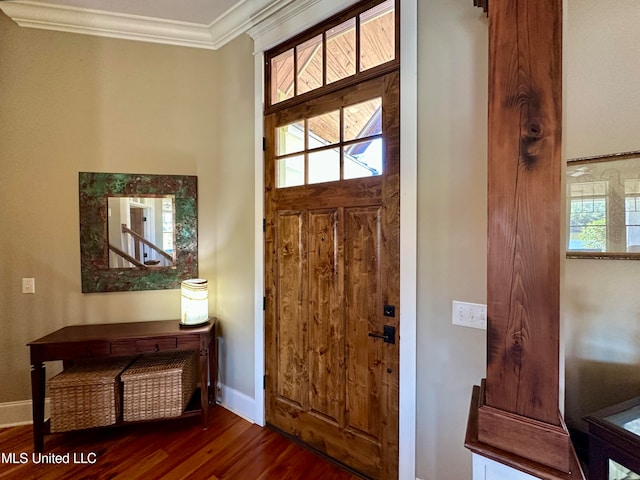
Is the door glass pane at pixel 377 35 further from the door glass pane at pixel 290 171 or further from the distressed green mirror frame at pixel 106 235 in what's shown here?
the distressed green mirror frame at pixel 106 235

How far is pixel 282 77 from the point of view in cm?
227

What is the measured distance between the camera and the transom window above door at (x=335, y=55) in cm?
172

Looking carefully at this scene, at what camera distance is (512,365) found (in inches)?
32.3

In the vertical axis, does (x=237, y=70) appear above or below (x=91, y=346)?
above

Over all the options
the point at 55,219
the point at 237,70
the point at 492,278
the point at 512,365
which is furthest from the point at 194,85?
the point at 512,365

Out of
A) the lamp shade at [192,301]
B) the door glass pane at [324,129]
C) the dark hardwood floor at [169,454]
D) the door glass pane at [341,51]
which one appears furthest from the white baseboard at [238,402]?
the door glass pane at [341,51]

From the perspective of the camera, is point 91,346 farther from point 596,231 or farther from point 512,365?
point 596,231

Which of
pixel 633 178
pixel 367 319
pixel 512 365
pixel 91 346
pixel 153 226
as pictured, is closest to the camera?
pixel 512 365

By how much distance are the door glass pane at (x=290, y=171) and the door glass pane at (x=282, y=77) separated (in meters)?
0.48

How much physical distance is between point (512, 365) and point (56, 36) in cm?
371

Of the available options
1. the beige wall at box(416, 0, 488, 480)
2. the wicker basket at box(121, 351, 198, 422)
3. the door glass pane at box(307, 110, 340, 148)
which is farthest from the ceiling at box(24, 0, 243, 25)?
the wicker basket at box(121, 351, 198, 422)

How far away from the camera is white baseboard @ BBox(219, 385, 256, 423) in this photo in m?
2.43

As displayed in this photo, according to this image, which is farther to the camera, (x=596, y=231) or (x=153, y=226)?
(x=153, y=226)
